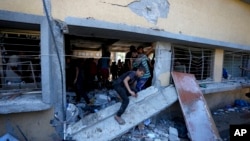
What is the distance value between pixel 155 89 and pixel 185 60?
196cm

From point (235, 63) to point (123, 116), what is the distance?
21.4 feet

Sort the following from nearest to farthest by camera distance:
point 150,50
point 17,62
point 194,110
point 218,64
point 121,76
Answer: point 17,62
point 121,76
point 194,110
point 150,50
point 218,64

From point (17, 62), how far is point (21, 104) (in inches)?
39.4

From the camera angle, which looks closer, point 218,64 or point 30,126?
point 30,126

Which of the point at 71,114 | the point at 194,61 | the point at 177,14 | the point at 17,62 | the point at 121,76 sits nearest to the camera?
the point at 17,62

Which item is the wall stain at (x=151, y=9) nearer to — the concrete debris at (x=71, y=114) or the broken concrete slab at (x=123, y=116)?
the broken concrete slab at (x=123, y=116)

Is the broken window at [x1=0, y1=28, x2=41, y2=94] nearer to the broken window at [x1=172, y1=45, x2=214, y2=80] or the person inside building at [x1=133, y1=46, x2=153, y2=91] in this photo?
the person inside building at [x1=133, y1=46, x2=153, y2=91]

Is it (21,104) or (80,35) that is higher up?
(80,35)

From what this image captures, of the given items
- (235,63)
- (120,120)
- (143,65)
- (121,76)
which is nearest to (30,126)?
(120,120)

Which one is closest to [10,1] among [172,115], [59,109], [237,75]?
[59,109]

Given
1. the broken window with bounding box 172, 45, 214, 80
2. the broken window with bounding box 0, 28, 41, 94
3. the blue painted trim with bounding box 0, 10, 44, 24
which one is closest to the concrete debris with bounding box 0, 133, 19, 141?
the broken window with bounding box 0, 28, 41, 94

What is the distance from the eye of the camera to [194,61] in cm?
677

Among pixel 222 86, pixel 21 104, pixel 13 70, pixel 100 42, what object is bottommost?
pixel 222 86

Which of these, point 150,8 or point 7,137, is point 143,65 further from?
point 7,137
